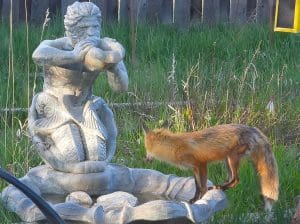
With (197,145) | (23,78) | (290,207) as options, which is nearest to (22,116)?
(23,78)

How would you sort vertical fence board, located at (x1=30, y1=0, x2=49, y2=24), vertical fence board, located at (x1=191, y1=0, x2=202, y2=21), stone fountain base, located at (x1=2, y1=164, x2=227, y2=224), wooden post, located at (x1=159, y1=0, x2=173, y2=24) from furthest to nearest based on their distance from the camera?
1. vertical fence board, located at (x1=191, y1=0, x2=202, y2=21)
2. wooden post, located at (x1=159, y1=0, x2=173, y2=24)
3. vertical fence board, located at (x1=30, y1=0, x2=49, y2=24)
4. stone fountain base, located at (x1=2, y1=164, x2=227, y2=224)

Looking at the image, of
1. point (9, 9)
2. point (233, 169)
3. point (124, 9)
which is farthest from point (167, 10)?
point (233, 169)

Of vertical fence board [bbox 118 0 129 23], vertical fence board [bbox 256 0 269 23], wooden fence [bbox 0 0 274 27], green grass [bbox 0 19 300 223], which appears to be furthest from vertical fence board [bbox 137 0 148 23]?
vertical fence board [bbox 256 0 269 23]

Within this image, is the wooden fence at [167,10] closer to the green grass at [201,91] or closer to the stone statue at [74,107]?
the green grass at [201,91]

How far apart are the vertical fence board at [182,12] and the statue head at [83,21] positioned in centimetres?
609

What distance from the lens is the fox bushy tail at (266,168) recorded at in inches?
173

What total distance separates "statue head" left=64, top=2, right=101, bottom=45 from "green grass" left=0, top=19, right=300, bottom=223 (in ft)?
3.11

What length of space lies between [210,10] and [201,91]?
4.12 m

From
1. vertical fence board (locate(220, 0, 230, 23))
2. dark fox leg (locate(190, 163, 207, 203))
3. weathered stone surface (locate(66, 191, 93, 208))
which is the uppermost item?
vertical fence board (locate(220, 0, 230, 23))

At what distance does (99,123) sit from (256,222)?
92 cm

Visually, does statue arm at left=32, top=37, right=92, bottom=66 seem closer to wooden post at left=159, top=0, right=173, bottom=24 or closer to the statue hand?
the statue hand

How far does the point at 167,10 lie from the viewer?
10.5 meters

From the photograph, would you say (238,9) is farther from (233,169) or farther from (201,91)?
(233,169)

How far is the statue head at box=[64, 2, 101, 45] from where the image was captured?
4.29 meters
